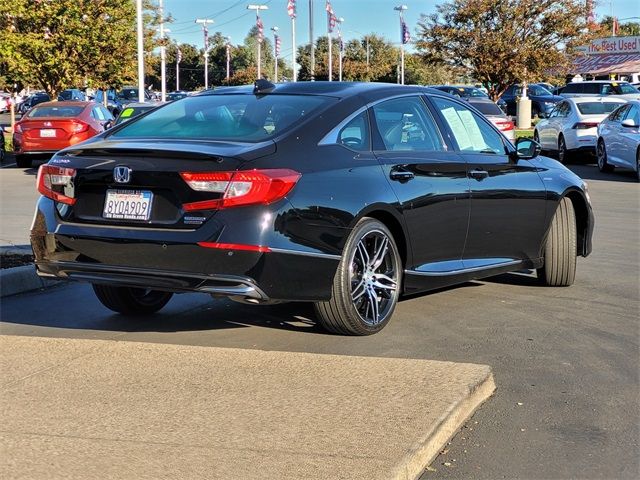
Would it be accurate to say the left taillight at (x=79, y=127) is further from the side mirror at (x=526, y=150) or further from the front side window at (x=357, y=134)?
the front side window at (x=357, y=134)

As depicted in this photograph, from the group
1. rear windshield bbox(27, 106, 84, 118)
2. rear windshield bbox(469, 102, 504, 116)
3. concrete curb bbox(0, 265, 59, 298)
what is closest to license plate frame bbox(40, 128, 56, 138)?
rear windshield bbox(27, 106, 84, 118)

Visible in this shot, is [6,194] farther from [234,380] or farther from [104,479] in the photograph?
[104,479]

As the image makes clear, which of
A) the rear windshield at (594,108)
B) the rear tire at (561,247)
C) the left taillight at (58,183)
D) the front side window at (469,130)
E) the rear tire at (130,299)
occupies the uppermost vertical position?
the rear windshield at (594,108)

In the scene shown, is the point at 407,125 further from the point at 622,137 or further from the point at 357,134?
the point at 622,137

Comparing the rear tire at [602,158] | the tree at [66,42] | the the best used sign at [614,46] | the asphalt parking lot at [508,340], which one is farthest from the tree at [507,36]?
the asphalt parking lot at [508,340]

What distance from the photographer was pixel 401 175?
20.6 ft

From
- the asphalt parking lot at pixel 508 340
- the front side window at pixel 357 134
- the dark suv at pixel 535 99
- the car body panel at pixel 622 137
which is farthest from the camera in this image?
the dark suv at pixel 535 99

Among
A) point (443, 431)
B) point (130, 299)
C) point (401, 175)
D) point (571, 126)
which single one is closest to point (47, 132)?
point (571, 126)

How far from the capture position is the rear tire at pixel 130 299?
22.2ft

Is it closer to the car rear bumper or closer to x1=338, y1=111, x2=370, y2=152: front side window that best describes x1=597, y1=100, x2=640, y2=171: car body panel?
x1=338, y1=111, x2=370, y2=152: front side window

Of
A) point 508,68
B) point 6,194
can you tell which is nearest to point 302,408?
point 6,194

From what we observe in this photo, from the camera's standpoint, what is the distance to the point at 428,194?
6496 millimetres

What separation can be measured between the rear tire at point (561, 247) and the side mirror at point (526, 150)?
0.48 m

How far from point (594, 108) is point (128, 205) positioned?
1901 cm
